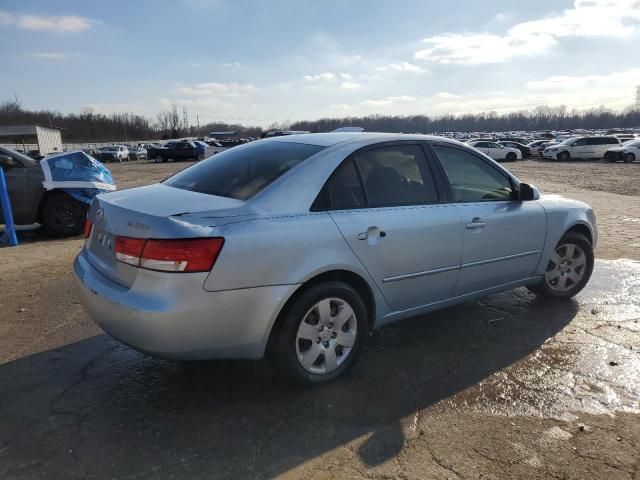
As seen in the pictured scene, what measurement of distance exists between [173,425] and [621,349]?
3.43 m

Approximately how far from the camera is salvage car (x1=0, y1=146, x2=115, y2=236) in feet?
26.6

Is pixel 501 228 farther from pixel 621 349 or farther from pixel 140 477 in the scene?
pixel 140 477

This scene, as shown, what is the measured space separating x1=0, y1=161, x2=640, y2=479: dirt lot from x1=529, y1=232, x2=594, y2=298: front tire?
36cm

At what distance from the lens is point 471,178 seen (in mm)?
4121

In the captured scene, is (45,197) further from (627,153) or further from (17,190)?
(627,153)

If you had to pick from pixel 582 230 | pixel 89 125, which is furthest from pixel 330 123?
pixel 582 230

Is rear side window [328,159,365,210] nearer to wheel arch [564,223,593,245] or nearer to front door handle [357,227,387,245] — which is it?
front door handle [357,227,387,245]

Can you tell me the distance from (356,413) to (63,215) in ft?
24.0

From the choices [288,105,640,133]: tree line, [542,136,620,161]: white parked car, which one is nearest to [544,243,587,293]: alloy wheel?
[542,136,620,161]: white parked car

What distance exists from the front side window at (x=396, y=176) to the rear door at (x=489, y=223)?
8.9 inches

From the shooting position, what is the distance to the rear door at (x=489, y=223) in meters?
3.91

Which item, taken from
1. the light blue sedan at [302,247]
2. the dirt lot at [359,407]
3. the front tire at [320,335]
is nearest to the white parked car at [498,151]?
the dirt lot at [359,407]

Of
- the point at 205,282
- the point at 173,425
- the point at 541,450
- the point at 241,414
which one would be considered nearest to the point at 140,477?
the point at 173,425

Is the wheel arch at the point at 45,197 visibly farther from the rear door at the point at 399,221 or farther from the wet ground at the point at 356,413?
the rear door at the point at 399,221
